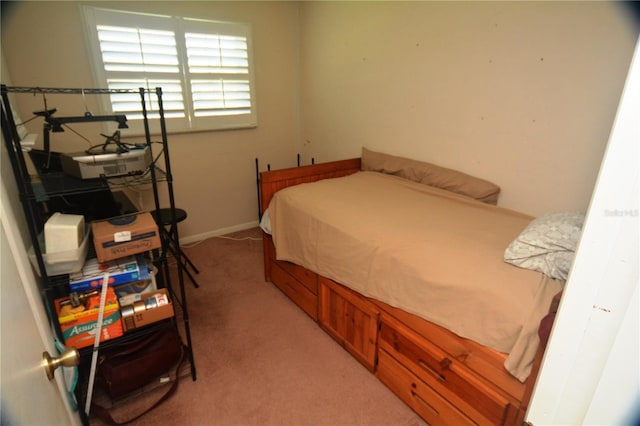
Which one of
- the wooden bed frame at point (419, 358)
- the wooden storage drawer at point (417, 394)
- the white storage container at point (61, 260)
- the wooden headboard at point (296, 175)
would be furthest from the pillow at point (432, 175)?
the white storage container at point (61, 260)

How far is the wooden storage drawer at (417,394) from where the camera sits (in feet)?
4.70

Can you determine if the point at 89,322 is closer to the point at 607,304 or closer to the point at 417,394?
the point at 417,394

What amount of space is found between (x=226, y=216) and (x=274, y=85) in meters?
1.49

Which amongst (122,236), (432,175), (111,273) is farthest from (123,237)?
(432,175)

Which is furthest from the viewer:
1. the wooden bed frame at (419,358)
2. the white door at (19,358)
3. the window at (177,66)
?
the window at (177,66)

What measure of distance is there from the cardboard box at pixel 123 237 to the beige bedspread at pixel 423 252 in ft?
2.95

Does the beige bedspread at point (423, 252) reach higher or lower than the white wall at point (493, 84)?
lower

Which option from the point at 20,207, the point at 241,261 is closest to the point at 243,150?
the point at 241,261

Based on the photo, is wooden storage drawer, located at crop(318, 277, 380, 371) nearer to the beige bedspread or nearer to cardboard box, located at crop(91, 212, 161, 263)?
the beige bedspread

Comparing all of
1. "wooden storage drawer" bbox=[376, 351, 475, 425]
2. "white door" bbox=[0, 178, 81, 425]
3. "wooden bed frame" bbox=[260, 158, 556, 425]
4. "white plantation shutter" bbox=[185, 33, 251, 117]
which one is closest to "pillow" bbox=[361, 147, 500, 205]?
"wooden bed frame" bbox=[260, 158, 556, 425]

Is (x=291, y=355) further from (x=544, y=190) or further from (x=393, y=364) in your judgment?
(x=544, y=190)

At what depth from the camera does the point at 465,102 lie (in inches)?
88.0

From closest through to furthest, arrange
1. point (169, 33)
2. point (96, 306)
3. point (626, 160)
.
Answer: point (626, 160)
point (96, 306)
point (169, 33)

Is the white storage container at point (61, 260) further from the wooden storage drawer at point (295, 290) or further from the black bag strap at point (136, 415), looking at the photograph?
the wooden storage drawer at point (295, 290)
